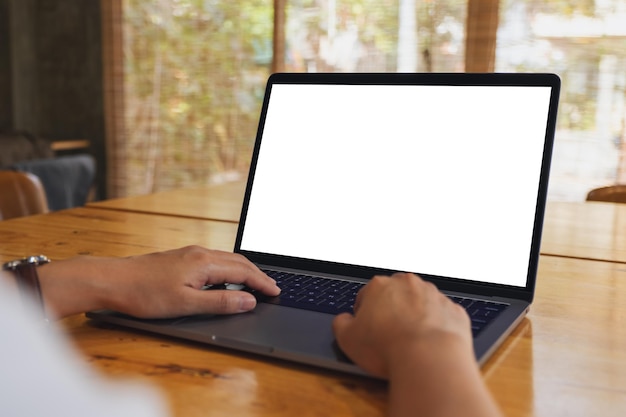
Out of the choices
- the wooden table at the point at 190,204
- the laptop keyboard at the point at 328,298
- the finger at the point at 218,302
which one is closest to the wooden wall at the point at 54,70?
the wooden table at the point at 190,204

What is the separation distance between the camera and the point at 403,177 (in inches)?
35.1

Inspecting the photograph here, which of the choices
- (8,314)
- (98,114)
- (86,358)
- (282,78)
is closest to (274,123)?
(282,78)

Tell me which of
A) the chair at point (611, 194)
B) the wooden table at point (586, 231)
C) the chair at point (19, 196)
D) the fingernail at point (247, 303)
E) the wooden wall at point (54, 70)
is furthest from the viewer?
the wooden wall at point (54, 70)

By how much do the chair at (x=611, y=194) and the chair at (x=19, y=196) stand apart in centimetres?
154

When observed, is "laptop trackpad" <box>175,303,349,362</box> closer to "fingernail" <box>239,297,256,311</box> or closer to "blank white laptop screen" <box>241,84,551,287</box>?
"fingernail" <box>239,297,256,311</box>

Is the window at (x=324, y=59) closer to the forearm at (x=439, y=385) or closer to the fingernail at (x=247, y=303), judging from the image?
the fingernail at (x=247, y=303)

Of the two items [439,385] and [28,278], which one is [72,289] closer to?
[28,278]

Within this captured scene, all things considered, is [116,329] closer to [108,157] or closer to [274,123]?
[274,123]

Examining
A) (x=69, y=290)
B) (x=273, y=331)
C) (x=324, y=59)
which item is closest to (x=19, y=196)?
(x=69, y=290)

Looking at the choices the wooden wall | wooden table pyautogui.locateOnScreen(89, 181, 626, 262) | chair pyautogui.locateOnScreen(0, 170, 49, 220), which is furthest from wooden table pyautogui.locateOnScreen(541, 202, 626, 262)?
the wooden wall

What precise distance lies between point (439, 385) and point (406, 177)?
1.43ft

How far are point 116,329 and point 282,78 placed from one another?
46 centimetres

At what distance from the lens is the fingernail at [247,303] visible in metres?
0.72

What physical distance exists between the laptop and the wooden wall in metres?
4.46
